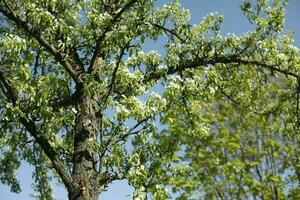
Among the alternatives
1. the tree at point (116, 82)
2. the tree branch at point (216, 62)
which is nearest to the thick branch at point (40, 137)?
the tree at point (116, 82)

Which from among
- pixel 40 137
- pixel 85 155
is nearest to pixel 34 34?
pixel 40 137

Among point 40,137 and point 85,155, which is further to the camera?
point 85,155

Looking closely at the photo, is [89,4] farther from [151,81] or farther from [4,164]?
[4,164]

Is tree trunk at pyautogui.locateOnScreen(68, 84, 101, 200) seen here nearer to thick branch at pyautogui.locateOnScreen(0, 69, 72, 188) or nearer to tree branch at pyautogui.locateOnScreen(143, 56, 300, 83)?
thick branch at pyautogui.locateOnScreen(0, 69, 72, 188)

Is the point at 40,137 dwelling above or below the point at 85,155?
above

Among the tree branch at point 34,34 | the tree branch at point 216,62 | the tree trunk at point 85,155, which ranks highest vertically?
the tree branch at point 216,62

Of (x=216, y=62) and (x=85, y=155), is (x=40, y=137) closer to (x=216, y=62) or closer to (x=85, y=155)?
(x=85, y=155)

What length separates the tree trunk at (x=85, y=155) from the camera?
11930 mm

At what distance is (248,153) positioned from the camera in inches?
1158

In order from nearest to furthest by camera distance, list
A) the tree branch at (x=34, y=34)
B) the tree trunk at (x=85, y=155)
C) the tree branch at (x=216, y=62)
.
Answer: the tree trunk at (x=85, y=155) → the tree branch at (x=34, y=34) → the tree branch at (x=216, y=62)

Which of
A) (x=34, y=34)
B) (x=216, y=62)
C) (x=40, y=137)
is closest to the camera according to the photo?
(x=40, y=137)

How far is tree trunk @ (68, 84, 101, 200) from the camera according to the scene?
11.9 metres

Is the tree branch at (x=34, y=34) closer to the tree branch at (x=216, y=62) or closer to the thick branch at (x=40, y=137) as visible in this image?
the thick branch at (x=40, y=137)

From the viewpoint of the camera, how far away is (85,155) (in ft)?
41.3
